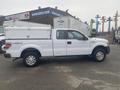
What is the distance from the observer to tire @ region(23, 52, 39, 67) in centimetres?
876

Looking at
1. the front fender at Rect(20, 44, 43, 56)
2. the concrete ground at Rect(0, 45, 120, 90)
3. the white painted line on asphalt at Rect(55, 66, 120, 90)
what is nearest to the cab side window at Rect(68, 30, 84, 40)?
the front fender at Rect(20, 44, 43, 56)

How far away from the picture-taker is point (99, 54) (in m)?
9.73

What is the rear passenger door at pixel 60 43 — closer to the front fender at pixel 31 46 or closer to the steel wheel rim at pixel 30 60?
the front fender at pixel 31 46

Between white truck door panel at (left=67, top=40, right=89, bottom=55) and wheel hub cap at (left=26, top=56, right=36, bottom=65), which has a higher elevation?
white truck door panel at (left=67, top=40, right=89, bottom=55)

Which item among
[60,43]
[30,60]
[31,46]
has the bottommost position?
[30,60]

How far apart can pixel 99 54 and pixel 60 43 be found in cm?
226

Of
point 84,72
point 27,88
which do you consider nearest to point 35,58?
point 84,72

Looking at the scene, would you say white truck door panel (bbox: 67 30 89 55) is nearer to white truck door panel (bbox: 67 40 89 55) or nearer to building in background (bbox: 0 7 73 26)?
white truck door panel (bbox: 67 40 89 55)

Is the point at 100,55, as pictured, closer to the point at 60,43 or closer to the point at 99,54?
the point at 99,54

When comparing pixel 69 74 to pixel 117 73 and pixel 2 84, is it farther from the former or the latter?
pixel 2 84

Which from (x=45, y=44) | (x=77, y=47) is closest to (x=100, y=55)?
(x=77, y=47)

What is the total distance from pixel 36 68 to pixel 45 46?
3.82 ft

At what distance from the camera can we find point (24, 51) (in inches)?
347

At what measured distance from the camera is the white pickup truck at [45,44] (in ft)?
28.2
